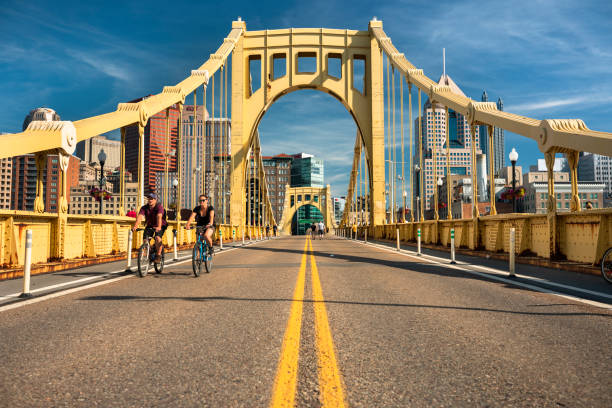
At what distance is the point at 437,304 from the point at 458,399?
3416 mm

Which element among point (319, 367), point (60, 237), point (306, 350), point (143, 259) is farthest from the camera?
point (60, 237)

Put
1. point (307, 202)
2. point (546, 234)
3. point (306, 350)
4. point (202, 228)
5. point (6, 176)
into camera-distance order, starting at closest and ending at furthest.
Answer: point (306, 350)
point (202, 228)
point (546, 234)
point (6, 176)
point (307, 202)

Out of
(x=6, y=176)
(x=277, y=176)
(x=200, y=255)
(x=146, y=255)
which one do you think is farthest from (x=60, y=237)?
(x=277, y=176)

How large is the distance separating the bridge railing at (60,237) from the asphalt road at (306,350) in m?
3.52

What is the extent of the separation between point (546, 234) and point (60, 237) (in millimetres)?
11349

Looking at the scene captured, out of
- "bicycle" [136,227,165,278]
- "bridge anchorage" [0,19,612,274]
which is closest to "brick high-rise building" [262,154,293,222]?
"bridge anchorage" [0,19,612,274]

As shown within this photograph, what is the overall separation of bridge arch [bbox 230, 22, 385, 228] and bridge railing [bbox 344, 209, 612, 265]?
79.1ft

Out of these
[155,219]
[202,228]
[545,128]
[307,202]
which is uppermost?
[307,202]

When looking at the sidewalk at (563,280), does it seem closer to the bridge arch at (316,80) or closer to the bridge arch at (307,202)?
the bridge arch at (316,80)

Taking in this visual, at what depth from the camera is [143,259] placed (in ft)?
30.6

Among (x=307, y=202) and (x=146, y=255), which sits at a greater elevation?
(x=307, y=202)

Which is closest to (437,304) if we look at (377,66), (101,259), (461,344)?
(461,344)

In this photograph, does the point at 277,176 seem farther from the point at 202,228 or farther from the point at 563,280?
the point at 563,280

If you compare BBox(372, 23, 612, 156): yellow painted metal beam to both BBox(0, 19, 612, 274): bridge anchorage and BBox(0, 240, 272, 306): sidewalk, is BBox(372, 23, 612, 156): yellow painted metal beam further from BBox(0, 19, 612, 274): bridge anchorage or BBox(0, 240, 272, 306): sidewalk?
BBox(0, 240, 272, 306): sidewalk
